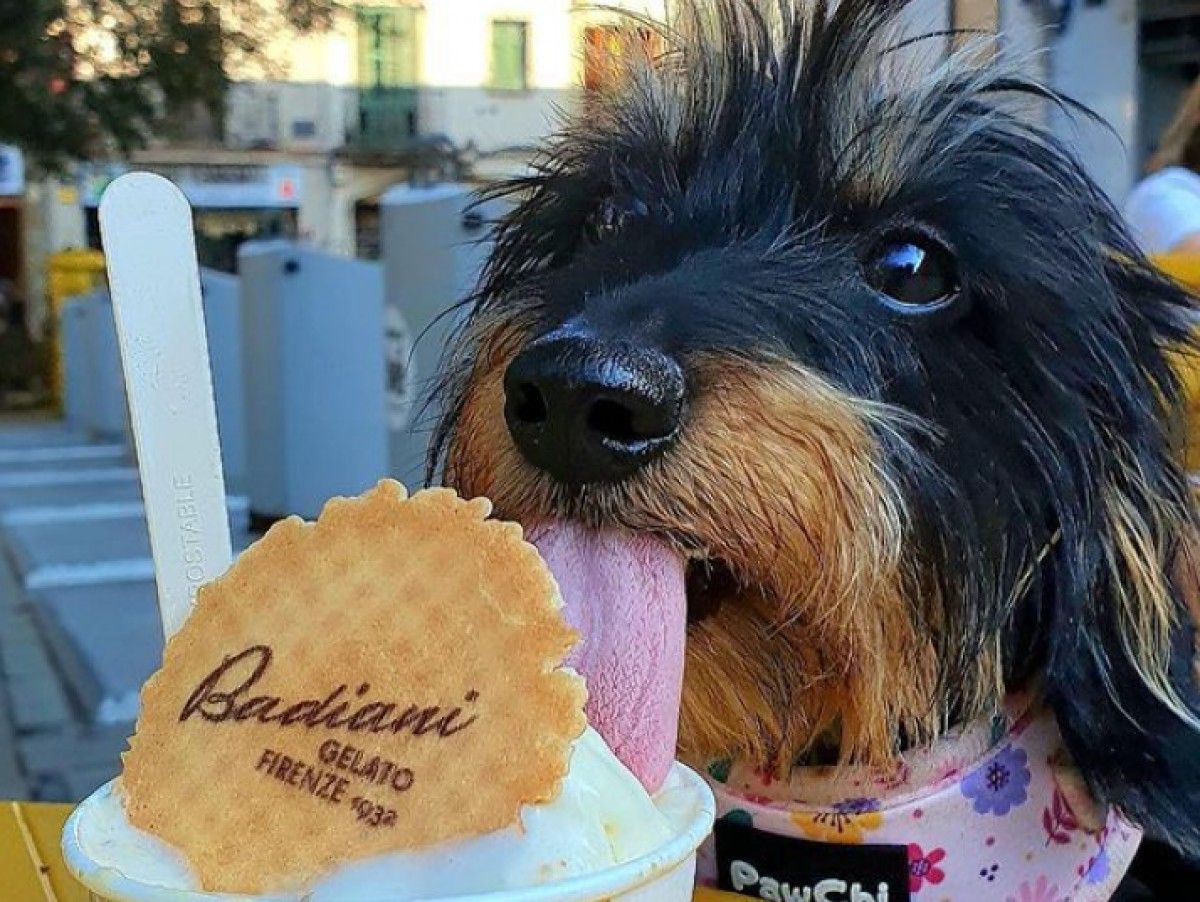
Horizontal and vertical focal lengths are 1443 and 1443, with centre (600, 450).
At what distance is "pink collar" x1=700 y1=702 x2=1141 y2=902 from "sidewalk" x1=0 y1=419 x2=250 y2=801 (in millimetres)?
1370

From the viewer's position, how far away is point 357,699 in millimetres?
826

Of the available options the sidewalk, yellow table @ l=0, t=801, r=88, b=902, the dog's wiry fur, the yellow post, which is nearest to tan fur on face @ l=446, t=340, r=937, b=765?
the dog's wiry fur

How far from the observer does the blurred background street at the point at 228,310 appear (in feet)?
12.2

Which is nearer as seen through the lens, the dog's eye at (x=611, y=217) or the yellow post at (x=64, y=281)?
the dog's eye at (x=611, y=217)

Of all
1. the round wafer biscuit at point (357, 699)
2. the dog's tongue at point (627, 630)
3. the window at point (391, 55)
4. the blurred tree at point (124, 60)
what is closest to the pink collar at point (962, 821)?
the dog's tongue at point (627, 630)

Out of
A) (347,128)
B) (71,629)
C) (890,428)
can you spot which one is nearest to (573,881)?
(890,428)

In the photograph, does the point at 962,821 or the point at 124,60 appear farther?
the point at 124,60

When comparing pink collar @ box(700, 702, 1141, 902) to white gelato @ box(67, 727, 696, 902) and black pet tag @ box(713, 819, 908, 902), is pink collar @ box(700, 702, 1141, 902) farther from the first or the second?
white gelato @ box(67, 727, 696, 902)

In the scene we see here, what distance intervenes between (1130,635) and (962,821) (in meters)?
→ 0.26

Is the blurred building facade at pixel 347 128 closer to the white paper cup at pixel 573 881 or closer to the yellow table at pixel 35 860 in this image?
the yellow table at pixel 35 860

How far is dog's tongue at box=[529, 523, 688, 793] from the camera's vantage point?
3.35 feet

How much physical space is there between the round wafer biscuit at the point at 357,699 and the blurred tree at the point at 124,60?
8570 millimetres

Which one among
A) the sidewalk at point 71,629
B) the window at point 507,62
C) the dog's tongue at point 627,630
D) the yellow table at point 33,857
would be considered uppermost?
the dog's tongue at point 627,630

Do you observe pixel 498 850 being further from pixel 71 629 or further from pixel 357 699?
pixel 71 629
